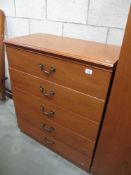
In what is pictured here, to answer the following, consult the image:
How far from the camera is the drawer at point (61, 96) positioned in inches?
38.1

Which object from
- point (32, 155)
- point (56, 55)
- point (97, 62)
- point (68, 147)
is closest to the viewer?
point (97, 62)

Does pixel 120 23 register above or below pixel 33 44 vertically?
above

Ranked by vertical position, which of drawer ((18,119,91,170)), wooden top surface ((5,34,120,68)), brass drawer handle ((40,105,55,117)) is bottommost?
drawer ((18,119,91,170))

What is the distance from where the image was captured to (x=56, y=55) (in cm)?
95

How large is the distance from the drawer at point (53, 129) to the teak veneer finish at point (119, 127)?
97 mm

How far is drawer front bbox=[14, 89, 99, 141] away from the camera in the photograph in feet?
3.51

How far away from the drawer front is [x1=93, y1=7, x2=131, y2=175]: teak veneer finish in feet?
0.31

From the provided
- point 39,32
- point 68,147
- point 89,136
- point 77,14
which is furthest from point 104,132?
point 39,32

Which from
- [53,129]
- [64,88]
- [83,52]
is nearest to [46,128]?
[53,129]

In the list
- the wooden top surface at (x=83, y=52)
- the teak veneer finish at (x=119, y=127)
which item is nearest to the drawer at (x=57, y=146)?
the teak veneer finish at (x=119, y=127)

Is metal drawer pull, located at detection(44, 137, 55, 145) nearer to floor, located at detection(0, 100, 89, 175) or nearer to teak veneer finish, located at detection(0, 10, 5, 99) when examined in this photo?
floor, located at detection(0, 100, 89, 175)

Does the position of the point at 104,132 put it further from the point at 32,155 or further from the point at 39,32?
the point at 39,32

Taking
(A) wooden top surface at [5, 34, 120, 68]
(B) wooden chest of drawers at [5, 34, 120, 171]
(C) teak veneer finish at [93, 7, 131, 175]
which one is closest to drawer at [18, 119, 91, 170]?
(B) wooden chest of drawers at [5, 34, 120, 171]

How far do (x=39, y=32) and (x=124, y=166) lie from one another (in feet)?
4.18
